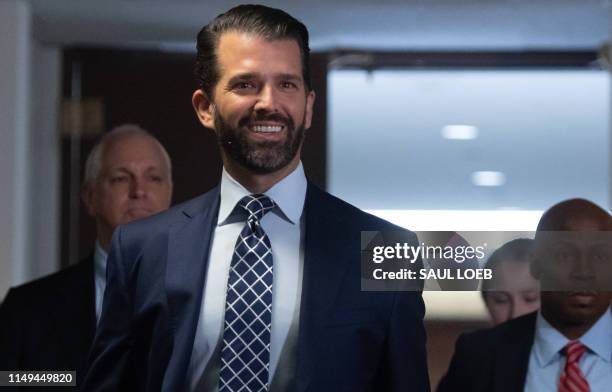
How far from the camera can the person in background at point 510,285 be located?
4.56ft

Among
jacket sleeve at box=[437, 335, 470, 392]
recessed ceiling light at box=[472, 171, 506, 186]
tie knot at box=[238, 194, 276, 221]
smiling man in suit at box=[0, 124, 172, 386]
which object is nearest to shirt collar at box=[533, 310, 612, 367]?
jacket sleeve at box=[437, 335, 470, 392]

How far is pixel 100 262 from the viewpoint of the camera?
1508mm

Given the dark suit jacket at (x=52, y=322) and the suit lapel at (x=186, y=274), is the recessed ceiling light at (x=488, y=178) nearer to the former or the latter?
the suit lapel at (x=186, y=274)

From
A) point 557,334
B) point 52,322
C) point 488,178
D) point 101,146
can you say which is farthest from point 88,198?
point 557,334

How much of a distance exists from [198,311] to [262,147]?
21cm

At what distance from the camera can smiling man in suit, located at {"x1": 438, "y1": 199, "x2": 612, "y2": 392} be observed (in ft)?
4.40

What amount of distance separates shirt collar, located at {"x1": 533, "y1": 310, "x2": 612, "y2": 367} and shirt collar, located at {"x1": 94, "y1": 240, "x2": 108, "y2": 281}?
669 mm

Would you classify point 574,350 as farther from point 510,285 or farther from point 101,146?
point 101,146

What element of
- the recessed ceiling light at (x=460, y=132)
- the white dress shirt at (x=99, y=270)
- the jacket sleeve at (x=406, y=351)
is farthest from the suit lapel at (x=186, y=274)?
the recessed ceiling light at (x=460, y=132)

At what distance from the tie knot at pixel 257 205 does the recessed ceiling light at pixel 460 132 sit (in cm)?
45

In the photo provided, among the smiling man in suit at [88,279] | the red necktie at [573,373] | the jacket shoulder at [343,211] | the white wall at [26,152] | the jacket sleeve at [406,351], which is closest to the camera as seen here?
the jacket sleeve at [406,351]

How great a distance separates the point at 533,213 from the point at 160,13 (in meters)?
0.70

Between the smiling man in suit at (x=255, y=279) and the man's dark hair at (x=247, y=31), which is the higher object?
the man's dark hair at (x=247, y=31)

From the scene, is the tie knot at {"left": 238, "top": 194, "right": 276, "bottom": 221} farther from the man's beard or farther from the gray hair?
the gray hair
